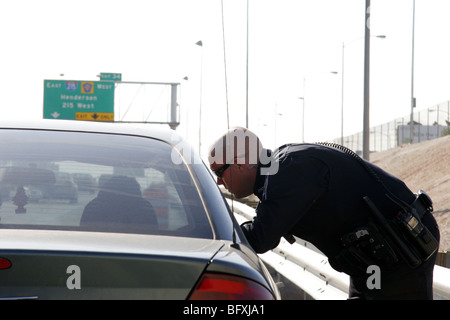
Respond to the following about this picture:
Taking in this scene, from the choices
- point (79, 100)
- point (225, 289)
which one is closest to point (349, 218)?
point (225, 289)

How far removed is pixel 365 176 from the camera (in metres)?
4.36

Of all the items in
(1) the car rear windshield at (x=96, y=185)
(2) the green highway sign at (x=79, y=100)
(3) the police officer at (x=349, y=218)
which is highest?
(1) the car rear windshield at (x=96, y=185)

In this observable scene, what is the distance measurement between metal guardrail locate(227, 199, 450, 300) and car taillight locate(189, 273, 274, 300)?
270 cm

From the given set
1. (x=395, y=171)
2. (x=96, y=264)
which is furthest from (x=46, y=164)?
(x=395, y=171)

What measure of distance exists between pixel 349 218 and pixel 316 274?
309cm

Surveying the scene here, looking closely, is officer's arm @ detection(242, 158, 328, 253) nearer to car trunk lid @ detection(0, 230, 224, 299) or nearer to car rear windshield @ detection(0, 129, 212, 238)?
car rear windshield @ detection(0, 129, 212, 238)

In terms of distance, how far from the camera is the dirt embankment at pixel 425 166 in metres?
45.2

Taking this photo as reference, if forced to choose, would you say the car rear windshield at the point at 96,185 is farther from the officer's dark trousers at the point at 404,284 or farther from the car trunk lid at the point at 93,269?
the officer's dark trousers at the point at 404,284

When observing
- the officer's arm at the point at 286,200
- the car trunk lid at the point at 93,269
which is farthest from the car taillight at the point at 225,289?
the officer's arm at the point at 286,200

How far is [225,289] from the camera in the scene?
2650 mm

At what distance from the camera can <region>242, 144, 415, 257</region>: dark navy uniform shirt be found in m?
4.23

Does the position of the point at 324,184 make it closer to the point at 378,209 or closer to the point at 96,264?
the point at 378,209

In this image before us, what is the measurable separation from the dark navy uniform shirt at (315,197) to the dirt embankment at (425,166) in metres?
34.5
